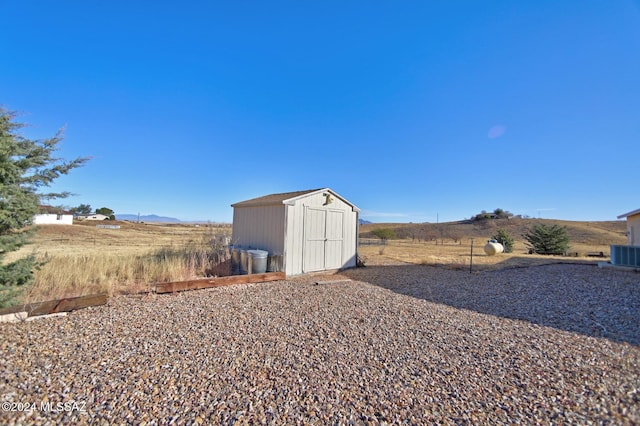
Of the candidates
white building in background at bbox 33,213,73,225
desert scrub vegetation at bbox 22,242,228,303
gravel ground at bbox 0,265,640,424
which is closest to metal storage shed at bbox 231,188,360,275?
desert scrub vegetation at bbox 22,242,228,303

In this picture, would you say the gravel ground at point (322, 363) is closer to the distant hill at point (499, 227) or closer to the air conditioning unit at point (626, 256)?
the air conditioning unit at point (626, 256)

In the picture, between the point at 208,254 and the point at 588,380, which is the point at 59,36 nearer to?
the point at 208,254

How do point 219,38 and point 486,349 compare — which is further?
point 219,38

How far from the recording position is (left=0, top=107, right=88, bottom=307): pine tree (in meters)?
3.45

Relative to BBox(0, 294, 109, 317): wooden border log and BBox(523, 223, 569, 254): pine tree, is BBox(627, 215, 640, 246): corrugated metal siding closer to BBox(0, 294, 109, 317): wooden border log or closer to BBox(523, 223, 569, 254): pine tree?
BBox(523, 223, 569, 254): pine tree

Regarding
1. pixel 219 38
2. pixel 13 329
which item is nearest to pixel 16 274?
pixel 13 329

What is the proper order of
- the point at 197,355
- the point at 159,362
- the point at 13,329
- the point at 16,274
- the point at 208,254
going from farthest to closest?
the point at 208,254 → the point at 16,274 → the point at 13,329 → the point at 197,355 → the point at 159,362

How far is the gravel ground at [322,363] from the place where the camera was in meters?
2.04

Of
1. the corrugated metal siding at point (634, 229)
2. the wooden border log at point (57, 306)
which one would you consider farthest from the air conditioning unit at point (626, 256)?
the wooden border log at point (57, 306)

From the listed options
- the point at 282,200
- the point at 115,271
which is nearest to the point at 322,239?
the point at 282,200

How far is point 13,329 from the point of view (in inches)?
134

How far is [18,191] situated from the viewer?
353 cm

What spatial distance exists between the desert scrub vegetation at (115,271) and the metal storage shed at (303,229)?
1.29m

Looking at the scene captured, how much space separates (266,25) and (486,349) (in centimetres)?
971
